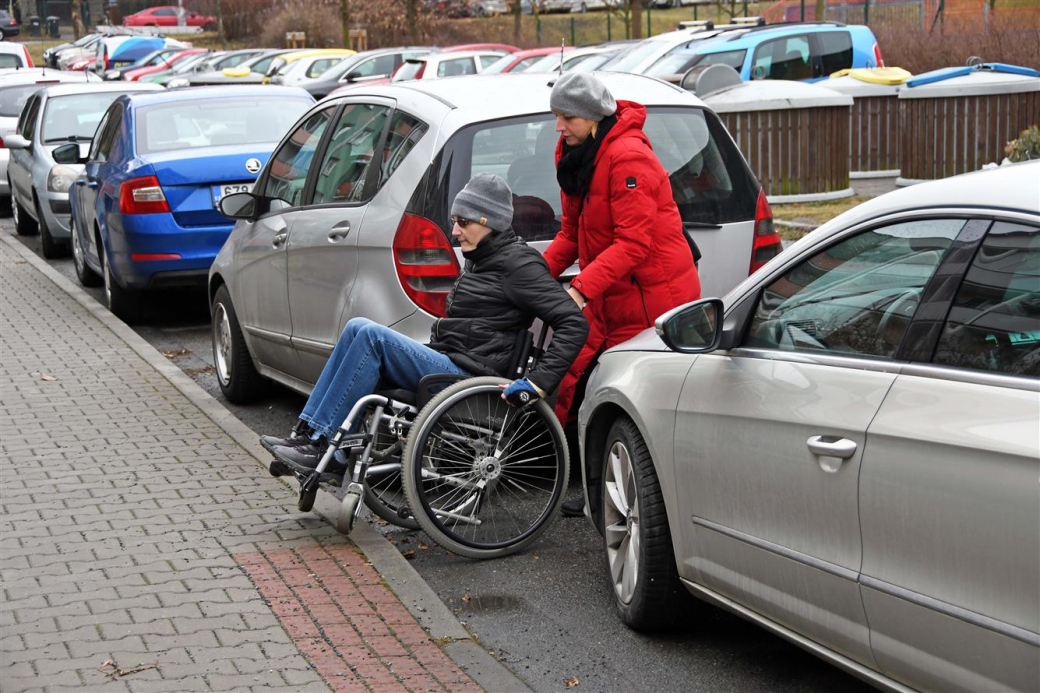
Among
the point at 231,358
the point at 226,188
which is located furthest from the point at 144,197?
the point at 231,358

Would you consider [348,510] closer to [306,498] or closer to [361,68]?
[306,498]

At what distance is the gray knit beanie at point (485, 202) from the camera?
5.60 meters

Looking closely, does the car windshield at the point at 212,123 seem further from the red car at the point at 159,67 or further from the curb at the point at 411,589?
the red car at the point at 159,67

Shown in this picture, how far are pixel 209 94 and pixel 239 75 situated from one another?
2435 cm

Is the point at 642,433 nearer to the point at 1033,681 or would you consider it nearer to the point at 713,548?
the point at 713,548

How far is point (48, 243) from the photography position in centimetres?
1606

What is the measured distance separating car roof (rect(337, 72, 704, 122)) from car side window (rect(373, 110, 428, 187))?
0.15 meters

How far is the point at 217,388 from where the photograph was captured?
930cm

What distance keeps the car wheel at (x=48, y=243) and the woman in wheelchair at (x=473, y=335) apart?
435 inches

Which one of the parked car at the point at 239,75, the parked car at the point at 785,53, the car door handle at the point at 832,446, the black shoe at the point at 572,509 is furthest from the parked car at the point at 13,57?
the car door handle at the point at 832,446

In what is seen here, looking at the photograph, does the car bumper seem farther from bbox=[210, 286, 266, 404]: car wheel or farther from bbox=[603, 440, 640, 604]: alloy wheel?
bbox=[603, 440, 640, 604]: alloy wheel

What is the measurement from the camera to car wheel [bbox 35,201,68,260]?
15789 mm

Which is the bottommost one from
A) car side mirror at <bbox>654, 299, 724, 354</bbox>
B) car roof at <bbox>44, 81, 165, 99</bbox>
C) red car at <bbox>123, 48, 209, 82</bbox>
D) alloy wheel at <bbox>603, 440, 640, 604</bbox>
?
red car at <bbox>123, 48, 209, 82</bbox>

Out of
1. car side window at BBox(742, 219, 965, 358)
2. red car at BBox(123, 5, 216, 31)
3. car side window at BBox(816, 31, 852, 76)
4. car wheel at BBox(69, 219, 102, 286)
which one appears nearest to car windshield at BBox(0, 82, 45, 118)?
car wheel at BBox(69, 219, 102, 286)
